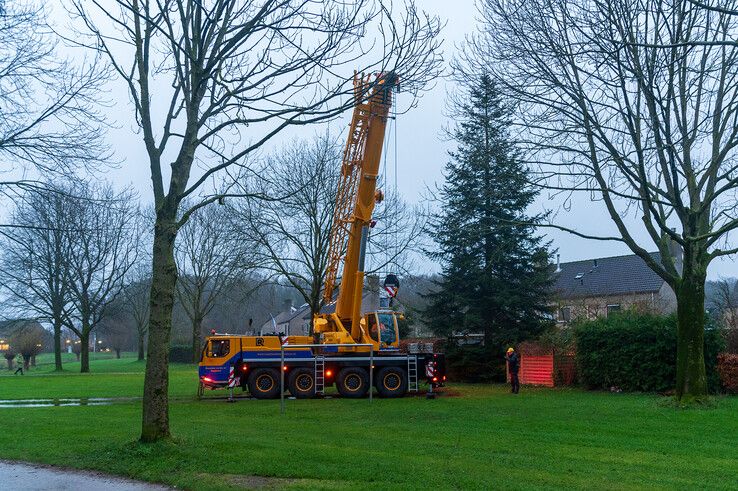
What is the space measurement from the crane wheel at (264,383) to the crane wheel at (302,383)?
713mm

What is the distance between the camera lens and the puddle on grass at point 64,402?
73.3 ft

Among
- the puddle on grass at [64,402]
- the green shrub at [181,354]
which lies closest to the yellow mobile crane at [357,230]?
the puddle on grass at [64,402]

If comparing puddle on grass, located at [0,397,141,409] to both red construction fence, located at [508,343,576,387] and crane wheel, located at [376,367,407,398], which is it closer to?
crane wheel, located at [376,367,407,398]

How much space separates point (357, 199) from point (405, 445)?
1328 centimetres

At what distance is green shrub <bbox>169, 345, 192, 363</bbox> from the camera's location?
2584 inches

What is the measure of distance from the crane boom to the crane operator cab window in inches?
154

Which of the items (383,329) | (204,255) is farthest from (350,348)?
(204,255)

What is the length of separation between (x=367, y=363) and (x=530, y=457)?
44.2ft

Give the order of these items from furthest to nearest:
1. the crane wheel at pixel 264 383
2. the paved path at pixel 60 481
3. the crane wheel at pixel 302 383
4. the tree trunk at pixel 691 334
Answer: the crane wheel at pixel 264 383, the crane wheel at pixel 302 383, the tree trunk at pixel 691 334, the paved path at pixel 60 481

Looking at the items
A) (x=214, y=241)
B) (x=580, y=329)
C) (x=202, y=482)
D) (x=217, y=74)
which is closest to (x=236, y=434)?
(x=202, y=482)

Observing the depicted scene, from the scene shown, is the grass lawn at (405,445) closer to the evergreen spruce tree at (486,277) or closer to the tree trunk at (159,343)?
the tree trunk at (159,343)

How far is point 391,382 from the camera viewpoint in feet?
77.8

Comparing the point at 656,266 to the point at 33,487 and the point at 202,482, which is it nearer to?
the point at 202,482

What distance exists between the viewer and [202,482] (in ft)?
29.0
